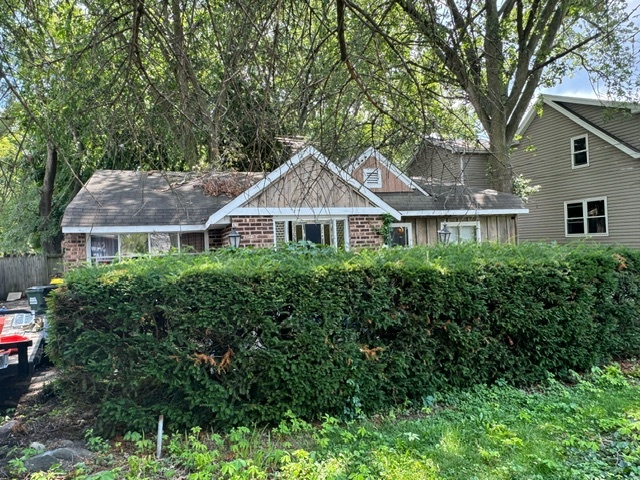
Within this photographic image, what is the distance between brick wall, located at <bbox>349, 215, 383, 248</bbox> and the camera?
11.1 metres

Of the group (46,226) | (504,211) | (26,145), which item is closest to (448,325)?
(26,145)

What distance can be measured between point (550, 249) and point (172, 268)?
453cm

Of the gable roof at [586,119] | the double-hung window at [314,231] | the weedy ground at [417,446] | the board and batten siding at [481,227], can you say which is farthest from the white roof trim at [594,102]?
the weedy ground at [417,446]

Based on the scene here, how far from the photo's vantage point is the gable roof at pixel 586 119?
541 inches

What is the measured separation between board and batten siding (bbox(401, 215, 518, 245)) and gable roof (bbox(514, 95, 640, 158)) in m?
2.82

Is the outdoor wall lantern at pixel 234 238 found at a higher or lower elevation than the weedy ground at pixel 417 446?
higher

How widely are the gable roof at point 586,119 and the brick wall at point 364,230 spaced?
6.14 m

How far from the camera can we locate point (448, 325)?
14.0 ft

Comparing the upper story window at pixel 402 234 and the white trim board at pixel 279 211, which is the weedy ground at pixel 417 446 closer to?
the white trim board at pixel 279 211

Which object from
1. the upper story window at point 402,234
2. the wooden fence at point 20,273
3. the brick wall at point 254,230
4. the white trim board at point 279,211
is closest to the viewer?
the white trim board at point 279,211

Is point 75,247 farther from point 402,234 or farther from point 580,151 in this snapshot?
point 580,151

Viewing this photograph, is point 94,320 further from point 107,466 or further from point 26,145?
point 26,145

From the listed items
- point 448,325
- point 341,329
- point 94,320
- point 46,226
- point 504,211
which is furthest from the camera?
point 46,226

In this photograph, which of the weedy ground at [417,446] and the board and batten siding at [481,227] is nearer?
the weedy ground at [417,446]
